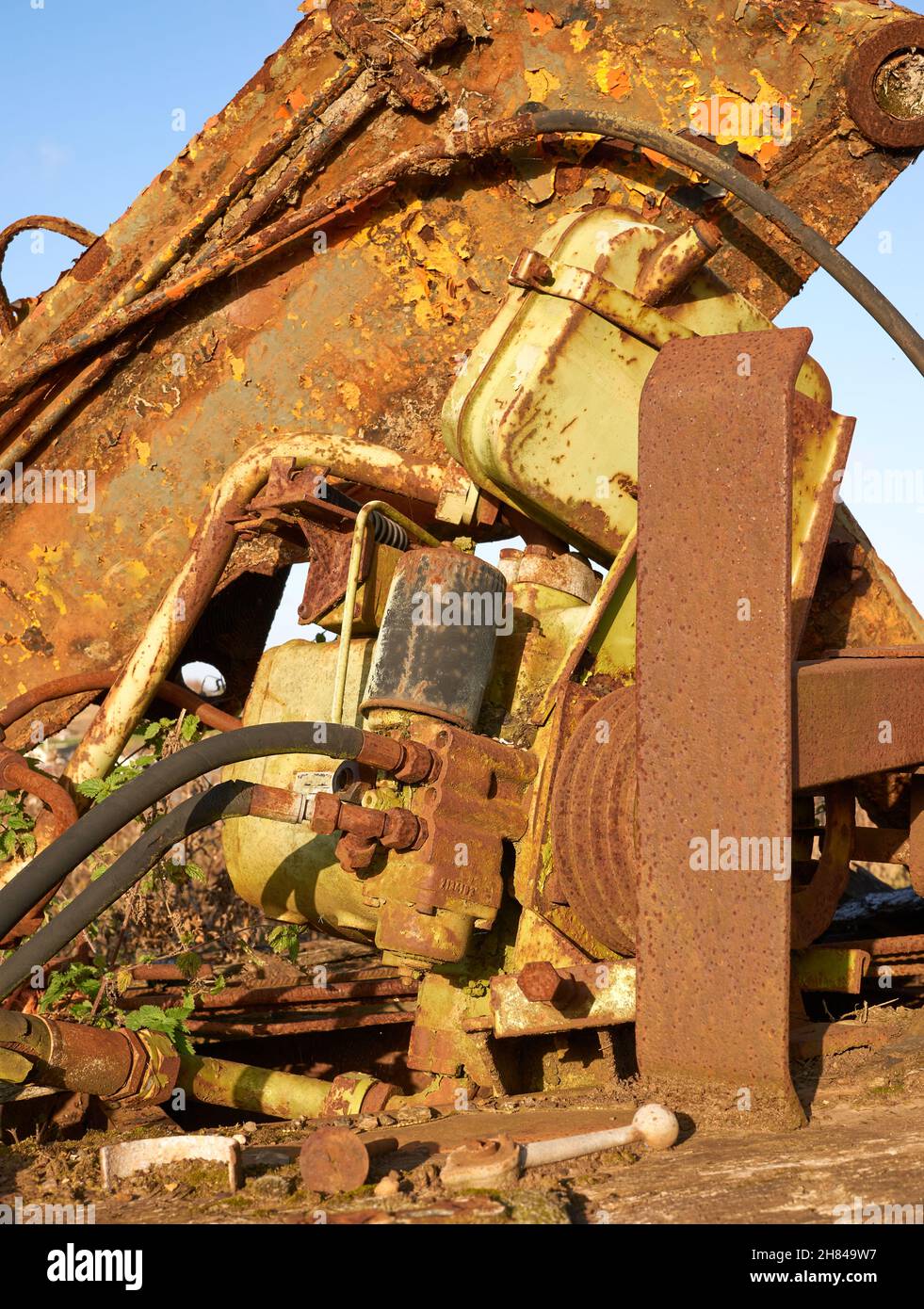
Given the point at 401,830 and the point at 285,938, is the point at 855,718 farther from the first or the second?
the point at 285,938

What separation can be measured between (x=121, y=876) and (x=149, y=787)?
218 mm

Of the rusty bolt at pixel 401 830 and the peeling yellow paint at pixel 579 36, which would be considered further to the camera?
the peeling yellow paint at pixel 579 36

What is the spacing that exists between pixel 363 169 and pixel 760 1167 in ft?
10.0

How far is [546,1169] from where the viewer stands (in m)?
2.35

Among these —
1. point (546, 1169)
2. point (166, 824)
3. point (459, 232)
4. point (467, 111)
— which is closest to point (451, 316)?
point (459, 232)

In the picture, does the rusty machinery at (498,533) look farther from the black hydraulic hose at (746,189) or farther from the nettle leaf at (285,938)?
the nettle leaf at (285,938)

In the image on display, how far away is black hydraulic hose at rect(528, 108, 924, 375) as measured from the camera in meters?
3.90

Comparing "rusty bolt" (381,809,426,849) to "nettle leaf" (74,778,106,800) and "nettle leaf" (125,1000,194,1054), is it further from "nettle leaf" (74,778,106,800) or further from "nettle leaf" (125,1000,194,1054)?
"nettle leaf" (74,778,106,800)

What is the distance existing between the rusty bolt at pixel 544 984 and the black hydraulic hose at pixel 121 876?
72 centimetres

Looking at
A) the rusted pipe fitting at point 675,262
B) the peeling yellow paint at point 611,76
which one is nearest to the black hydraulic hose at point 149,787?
the rusted pipe fitting at point 675,262

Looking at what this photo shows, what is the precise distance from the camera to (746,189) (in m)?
3.93

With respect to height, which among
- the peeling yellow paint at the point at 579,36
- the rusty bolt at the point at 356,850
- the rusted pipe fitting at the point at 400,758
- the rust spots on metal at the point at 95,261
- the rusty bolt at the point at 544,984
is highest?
the peeling yellow paint at the point at 579,36

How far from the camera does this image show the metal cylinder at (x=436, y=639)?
339 centimetres

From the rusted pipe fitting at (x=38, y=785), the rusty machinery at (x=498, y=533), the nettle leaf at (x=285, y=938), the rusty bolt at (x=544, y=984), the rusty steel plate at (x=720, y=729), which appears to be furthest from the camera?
the nettle leaf at (x=285, y=938)
